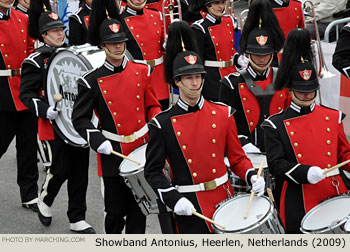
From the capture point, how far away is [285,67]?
16.8ft

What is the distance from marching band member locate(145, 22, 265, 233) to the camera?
475 centimetres

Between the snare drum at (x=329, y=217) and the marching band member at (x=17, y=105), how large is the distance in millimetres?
3022

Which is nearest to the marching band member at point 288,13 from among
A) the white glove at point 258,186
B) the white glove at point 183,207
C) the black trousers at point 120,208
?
the black trousers at point 120,208

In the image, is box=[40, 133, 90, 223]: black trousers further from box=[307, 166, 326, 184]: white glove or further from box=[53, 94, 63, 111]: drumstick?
box=[307, 166, 326, 184]: white glove

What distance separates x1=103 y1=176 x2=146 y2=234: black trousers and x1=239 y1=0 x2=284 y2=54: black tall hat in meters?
1.32

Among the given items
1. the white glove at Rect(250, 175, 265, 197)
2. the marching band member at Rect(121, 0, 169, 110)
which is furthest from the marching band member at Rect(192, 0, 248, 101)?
the white glove at Rect(250, 175, 265, 197)

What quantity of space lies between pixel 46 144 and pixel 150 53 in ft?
4.82

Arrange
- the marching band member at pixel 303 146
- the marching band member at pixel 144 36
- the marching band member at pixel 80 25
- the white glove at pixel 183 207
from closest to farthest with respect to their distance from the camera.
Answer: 1. the white glove at pixel 183 207
2. the marching band member at pixel 303 146
3. the marching band member at pixel 144 36
4. the marching band member at pixel 80 25

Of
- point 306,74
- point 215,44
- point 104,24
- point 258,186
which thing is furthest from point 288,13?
point 258,186

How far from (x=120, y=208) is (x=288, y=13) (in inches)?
114

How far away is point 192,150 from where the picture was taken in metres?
4.81

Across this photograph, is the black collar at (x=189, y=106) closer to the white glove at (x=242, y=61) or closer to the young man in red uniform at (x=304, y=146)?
the young man in red uniform at (x=304, y=146)

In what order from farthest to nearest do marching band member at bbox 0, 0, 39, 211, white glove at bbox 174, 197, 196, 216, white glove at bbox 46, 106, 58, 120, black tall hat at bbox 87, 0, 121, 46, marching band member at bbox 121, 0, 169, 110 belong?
marching band member at bbox 121, 0, 169, 110 < marching band member at bbox 0, 0, 39, 211 < white glove at bbox 46, 106, 58, 120 < black tall hat at bbox 87, 0, 121, 46 < white glove at bbox 174, 197, 196, 216

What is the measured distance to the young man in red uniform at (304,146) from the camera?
4.93m
